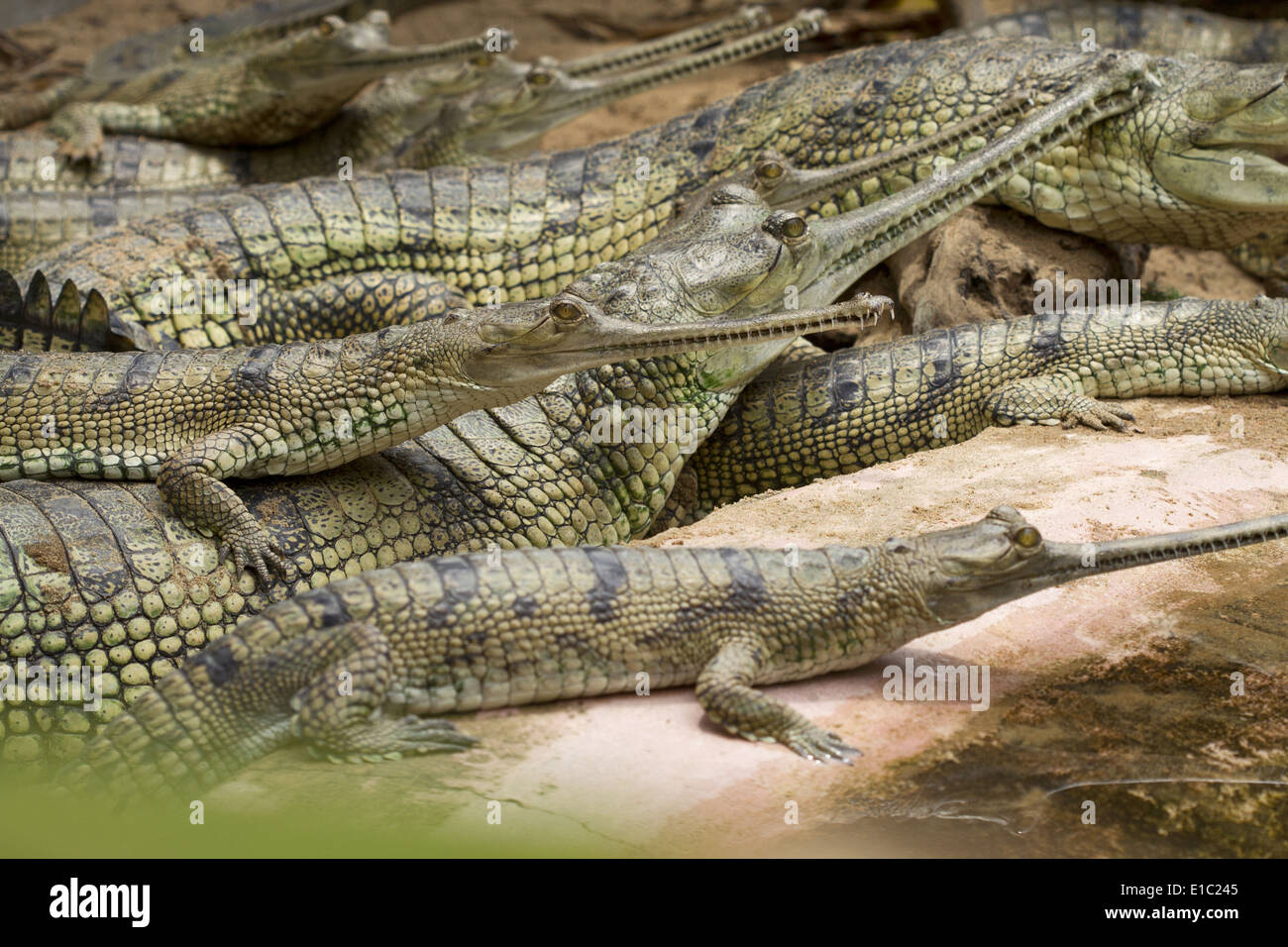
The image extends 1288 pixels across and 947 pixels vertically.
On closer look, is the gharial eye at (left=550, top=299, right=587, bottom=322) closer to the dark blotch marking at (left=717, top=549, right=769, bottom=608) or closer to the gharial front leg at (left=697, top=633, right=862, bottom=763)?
the dark blotch marking at (left=717, top=549, right=769, bottom=608)

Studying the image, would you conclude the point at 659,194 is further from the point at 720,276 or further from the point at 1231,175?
the point at 1231,175

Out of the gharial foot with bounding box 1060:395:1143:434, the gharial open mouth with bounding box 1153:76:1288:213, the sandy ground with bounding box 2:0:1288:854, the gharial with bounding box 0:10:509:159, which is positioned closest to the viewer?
the sandy ground with bounding box 2:0:1288:854

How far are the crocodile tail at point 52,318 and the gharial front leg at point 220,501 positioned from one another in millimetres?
1040

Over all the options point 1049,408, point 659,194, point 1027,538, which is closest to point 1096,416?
point 1049,408

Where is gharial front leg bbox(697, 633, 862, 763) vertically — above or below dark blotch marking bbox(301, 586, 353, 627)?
below

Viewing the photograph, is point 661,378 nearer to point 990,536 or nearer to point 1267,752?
point 990,536

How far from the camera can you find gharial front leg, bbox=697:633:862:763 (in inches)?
123

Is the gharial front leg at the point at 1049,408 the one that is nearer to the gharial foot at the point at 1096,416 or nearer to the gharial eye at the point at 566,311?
the gharial foot at the point at 1096,416

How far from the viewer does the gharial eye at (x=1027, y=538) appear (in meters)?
3.32

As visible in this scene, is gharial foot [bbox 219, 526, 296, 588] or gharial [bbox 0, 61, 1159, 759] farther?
gharial foot [bbox 219, 526, 296, 588]

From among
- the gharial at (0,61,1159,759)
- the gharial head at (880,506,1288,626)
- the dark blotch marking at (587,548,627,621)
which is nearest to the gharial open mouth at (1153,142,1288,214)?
the gharial at (0,61,1159,759)

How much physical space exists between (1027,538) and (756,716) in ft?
2.76

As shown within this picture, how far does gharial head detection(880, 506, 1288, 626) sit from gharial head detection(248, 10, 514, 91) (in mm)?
5015

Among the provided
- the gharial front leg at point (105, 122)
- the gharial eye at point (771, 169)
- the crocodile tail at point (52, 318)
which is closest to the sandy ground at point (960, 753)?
the gharial eye at point (771, 169)
